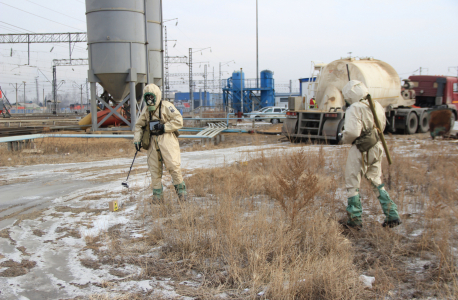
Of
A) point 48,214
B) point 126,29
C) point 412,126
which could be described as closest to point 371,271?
point 48,214

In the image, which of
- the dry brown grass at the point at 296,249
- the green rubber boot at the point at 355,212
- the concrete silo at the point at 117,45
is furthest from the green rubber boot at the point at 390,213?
the concrete silo at the point at 117,45

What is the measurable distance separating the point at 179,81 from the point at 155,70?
158 ft

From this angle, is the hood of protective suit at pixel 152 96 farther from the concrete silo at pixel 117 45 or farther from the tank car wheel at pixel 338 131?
the concrete silo at pixel 117 45

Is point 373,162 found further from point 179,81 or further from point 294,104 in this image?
point 179,81

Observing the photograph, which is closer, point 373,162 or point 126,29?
point 373,162

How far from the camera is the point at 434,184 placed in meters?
5.91

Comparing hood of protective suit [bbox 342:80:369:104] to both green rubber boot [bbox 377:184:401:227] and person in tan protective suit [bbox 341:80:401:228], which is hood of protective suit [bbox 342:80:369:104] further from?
green rubber boot [bbox 377:184:401:227]

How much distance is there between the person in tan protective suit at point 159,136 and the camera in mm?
5391

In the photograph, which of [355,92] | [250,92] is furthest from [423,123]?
[250,92]

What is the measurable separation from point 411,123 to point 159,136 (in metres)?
15.1

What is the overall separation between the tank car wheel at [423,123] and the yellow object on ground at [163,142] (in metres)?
15.6

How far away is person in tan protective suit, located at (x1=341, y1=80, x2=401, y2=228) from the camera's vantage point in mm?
4301

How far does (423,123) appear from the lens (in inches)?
707

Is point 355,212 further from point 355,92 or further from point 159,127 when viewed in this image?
point 159,127
